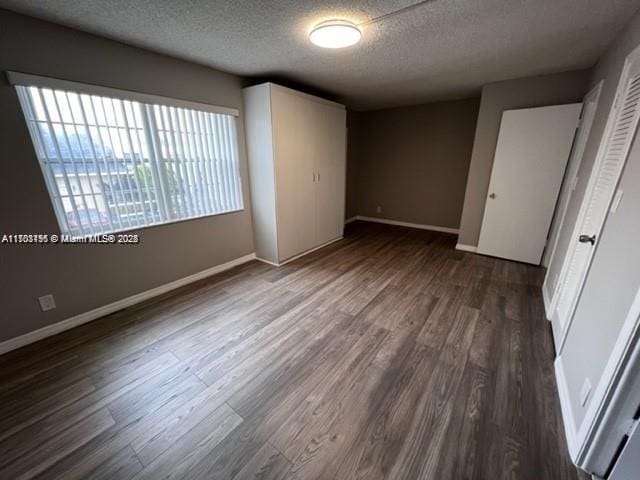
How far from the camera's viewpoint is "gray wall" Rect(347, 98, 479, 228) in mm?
4637

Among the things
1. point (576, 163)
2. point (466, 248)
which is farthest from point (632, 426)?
point (466, 248)

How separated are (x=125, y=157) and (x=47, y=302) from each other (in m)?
1.36

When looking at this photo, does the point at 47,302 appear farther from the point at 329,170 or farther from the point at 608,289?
the point at 608,289

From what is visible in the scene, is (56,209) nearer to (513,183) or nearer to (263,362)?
(263,362)

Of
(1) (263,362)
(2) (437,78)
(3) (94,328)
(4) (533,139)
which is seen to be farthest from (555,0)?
(3) (94,328)

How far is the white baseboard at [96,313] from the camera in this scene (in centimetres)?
197

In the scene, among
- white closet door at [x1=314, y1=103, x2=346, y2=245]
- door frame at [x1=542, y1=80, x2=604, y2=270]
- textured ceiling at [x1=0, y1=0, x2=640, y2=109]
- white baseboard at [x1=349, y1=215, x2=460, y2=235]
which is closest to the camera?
textured ceiling at [x1=0, y1=0, x2=640, y2=109]

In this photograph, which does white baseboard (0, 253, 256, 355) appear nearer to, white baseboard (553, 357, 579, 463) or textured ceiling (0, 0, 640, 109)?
textured ceiling (0, 0, 640, 109)

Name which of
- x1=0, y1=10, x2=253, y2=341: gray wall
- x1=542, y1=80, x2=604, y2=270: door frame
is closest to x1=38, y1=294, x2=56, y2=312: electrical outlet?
x1=0, y1=10, x2=253, y2=341: gray wall

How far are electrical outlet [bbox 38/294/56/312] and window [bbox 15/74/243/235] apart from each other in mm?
560

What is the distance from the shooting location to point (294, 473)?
1180 millimetres

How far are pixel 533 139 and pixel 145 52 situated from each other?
435cm

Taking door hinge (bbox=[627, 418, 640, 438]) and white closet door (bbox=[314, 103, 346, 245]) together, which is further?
white closet door (bbox=[314, 103, 346, 245])

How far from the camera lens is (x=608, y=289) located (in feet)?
4.30
